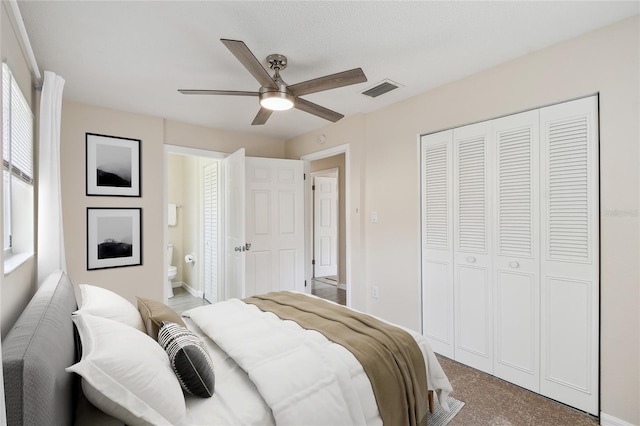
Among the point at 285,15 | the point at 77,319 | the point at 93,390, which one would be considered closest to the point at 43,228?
the point at 77,319

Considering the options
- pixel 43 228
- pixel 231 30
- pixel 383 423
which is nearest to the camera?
pixel 383 423

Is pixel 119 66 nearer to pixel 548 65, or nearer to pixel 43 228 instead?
pixel 43 228

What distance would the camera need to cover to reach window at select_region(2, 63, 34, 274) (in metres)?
1.64

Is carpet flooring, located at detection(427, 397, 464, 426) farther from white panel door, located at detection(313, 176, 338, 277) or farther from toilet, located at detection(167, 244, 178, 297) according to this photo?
white panel door, located at detection(313, 176, 338, 277)

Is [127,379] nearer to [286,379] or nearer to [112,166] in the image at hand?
[286,379]

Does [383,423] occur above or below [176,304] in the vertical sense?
above

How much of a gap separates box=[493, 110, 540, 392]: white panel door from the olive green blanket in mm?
1098

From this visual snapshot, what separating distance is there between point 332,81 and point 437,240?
180cm

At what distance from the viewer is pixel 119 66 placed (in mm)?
2391

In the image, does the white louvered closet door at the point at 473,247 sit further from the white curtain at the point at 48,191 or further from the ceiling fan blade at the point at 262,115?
the white curtain at the point at 48,191

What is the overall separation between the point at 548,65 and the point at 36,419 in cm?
316

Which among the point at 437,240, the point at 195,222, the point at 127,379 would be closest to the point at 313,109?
the point at 437,240

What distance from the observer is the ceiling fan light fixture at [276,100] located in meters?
2.09

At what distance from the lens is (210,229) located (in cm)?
463
